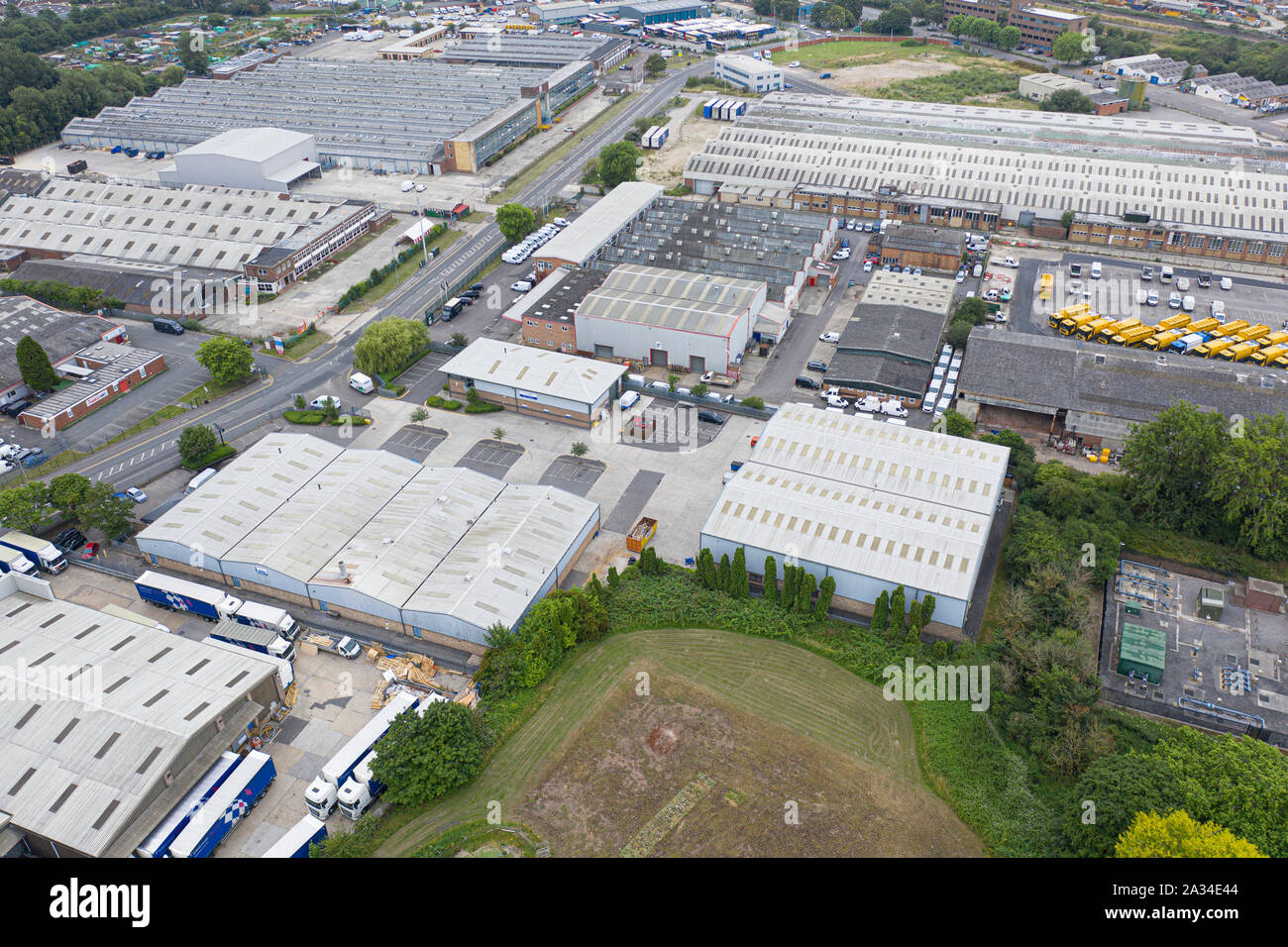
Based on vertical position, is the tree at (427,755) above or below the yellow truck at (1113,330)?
below

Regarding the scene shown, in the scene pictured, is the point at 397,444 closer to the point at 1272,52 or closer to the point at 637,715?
the point at 637,715

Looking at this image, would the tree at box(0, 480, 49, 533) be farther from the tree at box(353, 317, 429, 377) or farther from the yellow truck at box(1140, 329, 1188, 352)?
the yellow truck at box(1140, 329, 1188, 352)

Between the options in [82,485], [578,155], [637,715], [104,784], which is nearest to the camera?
[104,784]

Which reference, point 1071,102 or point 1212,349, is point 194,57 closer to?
point 1071,102

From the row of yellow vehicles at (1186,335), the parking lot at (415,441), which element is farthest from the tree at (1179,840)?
the row of yellow vehicles at (1186,335)

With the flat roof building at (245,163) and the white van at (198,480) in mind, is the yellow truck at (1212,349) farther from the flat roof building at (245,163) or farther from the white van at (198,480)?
the flat roof building at (245,163)

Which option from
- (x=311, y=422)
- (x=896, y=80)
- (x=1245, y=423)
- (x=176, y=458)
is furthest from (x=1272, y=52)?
(x=176, y=458)

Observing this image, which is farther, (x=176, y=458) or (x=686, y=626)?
(x=176, y=458)

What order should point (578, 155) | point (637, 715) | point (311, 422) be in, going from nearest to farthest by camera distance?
point (637, 715), point (311, 422), point (578, 155)
